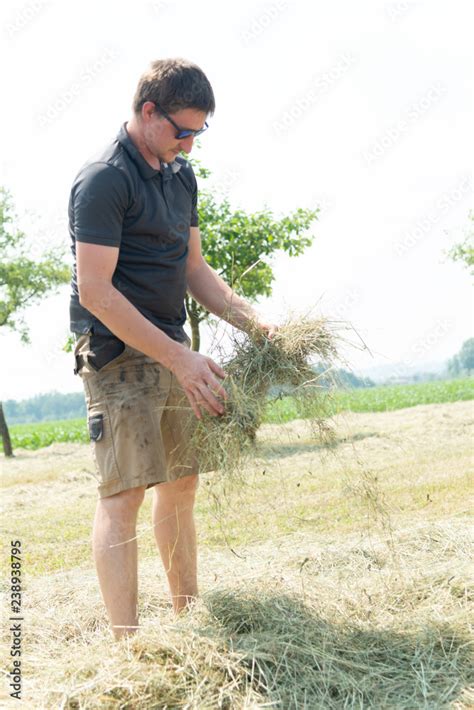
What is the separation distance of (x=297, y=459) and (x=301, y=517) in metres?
4.08

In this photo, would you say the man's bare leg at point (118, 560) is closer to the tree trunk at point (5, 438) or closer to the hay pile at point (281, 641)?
the hay pile at point (281, 641)

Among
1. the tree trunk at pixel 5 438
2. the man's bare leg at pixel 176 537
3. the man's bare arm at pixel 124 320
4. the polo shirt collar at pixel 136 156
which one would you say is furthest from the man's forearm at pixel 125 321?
the tree trunk at pixel 5 438

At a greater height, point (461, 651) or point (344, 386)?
point (344, 386)

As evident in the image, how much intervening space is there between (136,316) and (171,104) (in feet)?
2.89

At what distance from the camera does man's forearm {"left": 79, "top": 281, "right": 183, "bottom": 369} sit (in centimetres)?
306

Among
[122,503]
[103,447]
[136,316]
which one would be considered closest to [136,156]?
[136,316]

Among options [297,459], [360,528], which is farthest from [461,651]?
[297,459]

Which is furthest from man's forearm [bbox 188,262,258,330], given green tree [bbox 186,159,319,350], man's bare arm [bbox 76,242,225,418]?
green tree [bbox 186,159,319,350]

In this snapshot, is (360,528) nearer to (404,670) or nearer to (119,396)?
(404,670)

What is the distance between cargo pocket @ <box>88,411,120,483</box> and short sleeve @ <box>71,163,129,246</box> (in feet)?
2.45

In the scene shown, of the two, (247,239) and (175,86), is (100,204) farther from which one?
(247,239)

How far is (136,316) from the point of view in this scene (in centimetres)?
307

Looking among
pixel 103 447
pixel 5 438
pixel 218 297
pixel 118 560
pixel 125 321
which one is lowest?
pixel 118 560

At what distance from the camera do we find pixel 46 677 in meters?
3.03
